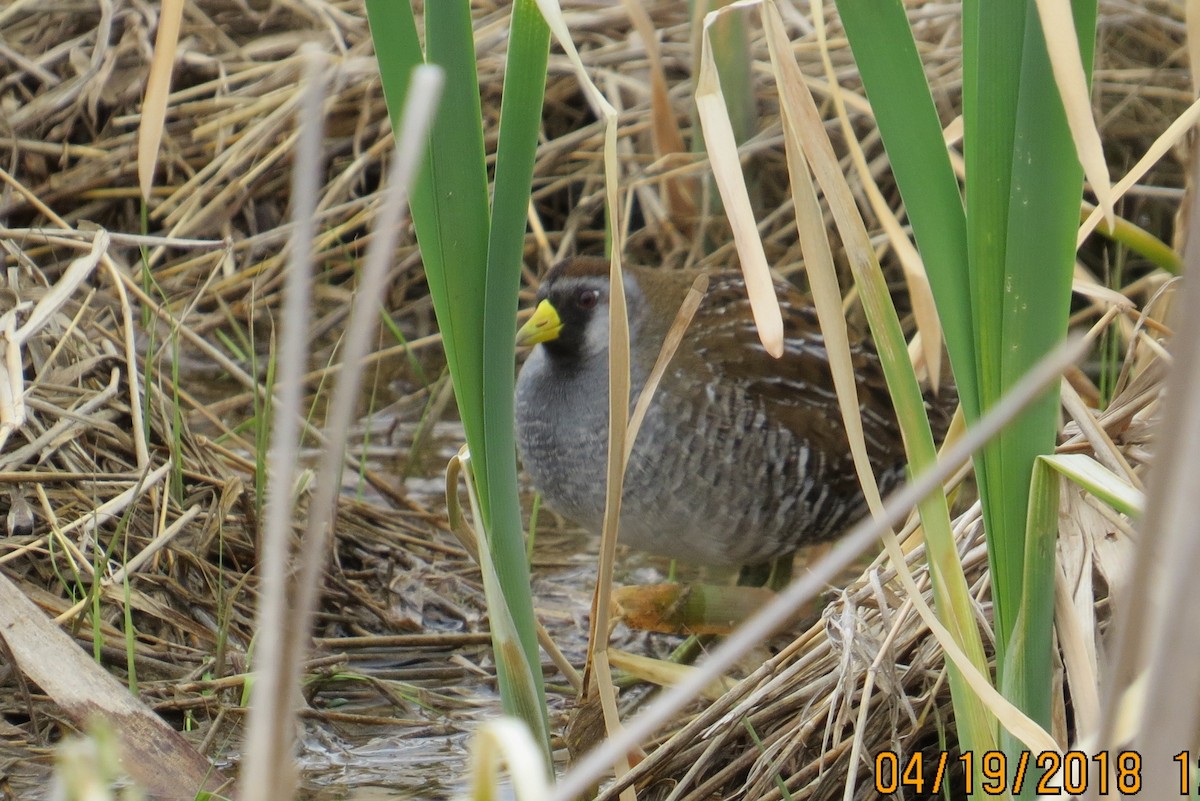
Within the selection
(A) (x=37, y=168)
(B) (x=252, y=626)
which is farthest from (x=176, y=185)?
(B) (x=252, y=626)

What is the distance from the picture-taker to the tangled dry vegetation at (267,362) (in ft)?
6.31

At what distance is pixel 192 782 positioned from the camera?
2.02 m

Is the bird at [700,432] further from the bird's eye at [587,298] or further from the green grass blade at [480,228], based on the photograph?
the green grass blade at [480,228]

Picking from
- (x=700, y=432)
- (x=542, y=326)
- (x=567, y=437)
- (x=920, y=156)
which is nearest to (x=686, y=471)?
(x=700, y=432)

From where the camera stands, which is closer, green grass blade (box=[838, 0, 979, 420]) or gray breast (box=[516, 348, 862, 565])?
green grass blade (box=[838, 0, 979, 420])

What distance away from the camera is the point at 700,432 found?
307 centimetres

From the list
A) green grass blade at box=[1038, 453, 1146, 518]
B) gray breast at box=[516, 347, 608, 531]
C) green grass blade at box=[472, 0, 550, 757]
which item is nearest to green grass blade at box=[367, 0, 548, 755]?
green grass blade at box=[472, 0, 550, 757]

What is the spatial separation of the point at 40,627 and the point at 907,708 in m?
1.24

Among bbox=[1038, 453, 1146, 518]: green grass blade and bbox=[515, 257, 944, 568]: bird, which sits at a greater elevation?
bbox=[1038, 453, 1146, 518]: green grass blade

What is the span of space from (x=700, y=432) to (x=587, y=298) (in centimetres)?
40

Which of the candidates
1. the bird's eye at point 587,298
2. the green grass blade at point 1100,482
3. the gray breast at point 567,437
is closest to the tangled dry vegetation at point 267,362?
the green grass blade at point 1100,482

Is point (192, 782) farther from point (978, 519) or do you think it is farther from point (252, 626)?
point (978, 519)

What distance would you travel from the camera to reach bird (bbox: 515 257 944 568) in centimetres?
305

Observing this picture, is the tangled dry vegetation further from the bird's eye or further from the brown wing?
the bird's eye
